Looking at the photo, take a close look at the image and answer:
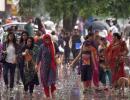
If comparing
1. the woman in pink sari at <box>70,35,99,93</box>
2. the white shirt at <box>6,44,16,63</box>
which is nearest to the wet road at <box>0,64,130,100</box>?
the woman in pink sari at <box>70,35,99,93</box>

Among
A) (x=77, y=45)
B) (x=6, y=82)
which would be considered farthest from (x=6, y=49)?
(x=77, y=45)

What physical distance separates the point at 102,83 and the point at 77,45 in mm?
10690

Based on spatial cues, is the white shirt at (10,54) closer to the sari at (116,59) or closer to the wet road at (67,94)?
the wet road at (67,94)

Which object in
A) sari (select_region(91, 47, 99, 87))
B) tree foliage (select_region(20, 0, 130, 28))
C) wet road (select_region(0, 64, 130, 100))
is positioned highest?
tree foliage (select_region(20, 0, 130, 28))

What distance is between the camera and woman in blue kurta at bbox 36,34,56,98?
17.8m

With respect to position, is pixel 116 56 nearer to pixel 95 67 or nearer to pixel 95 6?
pixel 95 67

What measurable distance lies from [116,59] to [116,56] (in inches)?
3.8

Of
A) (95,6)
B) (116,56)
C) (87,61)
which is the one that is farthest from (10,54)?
(95,6)

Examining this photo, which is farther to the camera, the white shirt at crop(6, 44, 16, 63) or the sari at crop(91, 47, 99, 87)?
the sari at crop(91, 47, 99, 87)

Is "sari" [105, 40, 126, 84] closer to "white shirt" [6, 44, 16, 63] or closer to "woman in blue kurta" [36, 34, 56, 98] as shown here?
"woman in blue kurta" [36, 34, 56, 98]

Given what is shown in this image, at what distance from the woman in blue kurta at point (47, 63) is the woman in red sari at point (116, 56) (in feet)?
7.88

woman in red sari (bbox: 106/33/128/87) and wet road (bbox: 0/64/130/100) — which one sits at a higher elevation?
woman in red sari (bbox: 106/33/128/87)

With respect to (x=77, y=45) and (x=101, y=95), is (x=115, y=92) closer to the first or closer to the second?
(x=101, y=95)

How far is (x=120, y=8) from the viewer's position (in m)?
21.4
